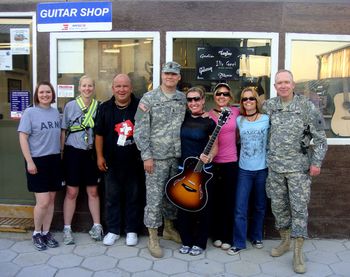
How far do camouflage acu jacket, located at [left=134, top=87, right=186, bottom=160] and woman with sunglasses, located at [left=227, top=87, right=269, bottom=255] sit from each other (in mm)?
643

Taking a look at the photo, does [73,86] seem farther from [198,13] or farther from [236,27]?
[236,27]

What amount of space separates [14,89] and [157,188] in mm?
2197

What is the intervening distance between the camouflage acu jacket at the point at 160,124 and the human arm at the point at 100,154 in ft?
1.58

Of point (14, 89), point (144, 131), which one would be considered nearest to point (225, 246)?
point (144, 131)

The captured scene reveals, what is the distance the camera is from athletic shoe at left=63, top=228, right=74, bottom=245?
4629mm

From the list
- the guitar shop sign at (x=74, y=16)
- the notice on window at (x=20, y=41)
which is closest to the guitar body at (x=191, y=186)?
the guitar shop sign at (x=74, y=16)

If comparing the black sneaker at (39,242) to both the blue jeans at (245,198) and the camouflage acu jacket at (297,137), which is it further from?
the camouflage acu jacket at (297,137)

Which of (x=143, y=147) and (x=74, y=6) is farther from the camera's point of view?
(x=74, y=6)

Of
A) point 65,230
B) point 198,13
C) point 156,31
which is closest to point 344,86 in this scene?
point 198,13

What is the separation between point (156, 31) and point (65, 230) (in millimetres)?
2414

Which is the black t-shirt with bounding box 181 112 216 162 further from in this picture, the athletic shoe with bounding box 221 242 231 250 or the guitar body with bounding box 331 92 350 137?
the guitar body with bounding box 331 92 350 137

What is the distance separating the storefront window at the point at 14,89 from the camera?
5.02 metres

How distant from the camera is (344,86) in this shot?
4.91m

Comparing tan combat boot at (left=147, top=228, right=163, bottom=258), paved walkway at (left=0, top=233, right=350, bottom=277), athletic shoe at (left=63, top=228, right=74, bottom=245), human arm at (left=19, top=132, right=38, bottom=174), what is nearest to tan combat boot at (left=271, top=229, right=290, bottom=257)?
paved walkway at (left=0, top=233, right=350, bottom=277)
